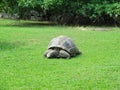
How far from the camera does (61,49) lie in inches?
294

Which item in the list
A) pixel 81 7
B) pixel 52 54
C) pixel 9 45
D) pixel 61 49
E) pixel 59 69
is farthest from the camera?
pixel 81 7

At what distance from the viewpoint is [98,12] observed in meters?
15.7

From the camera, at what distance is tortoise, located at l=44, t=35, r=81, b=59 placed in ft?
24.0

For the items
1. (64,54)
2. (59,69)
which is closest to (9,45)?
(64,54)

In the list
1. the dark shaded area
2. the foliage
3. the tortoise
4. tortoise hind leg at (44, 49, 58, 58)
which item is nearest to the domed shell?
the tortoise

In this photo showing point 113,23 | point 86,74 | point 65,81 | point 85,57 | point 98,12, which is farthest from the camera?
point 113,23

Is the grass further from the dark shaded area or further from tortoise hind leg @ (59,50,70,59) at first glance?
tortoise hind leg @ (59,50,70,59)

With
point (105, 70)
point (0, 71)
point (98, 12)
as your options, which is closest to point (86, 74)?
point (105, 70)

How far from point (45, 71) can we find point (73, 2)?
10723 mm

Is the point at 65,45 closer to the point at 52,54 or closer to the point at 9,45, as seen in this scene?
the point at 52,54

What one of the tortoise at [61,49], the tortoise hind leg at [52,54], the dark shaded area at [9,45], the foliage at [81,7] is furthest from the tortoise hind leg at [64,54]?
the foliage at [81,7]

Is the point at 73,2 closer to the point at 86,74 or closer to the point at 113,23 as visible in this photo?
the point at 113,23

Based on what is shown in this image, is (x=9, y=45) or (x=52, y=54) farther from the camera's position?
(x=9, y=45)

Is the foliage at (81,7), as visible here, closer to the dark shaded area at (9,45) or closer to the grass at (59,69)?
the dark shaded area at (9,45)
